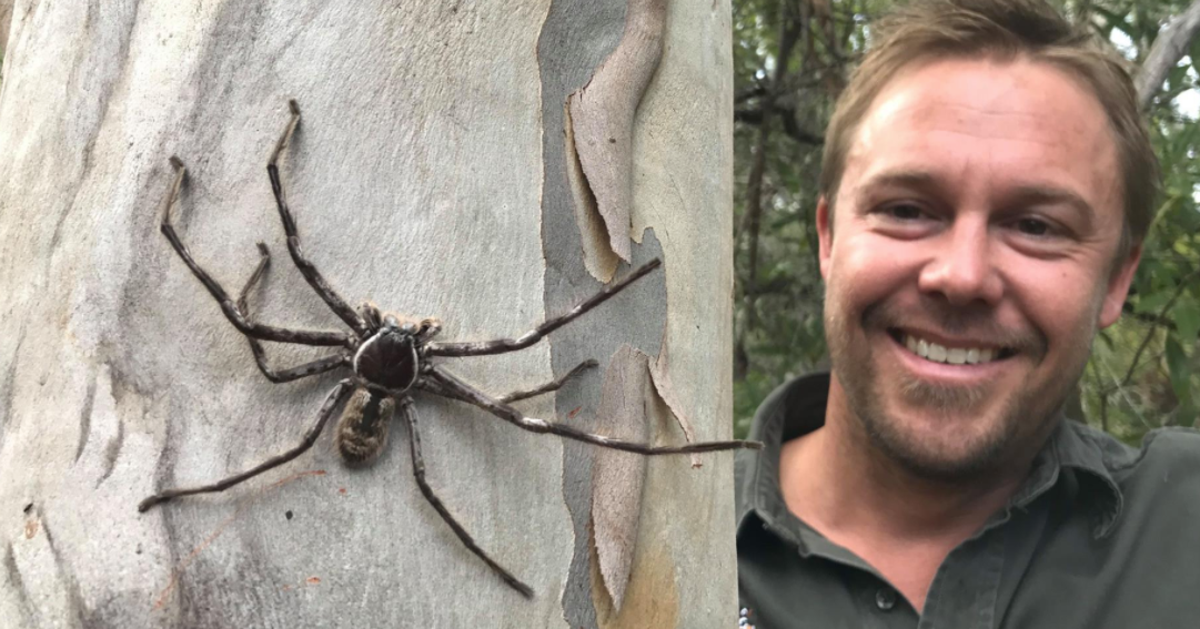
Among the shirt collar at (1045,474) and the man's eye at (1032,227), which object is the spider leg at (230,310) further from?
the man's eye at (1032,227)

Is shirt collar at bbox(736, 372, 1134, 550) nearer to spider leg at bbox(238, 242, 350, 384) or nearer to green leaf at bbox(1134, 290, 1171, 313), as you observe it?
green leaf at bbox(1134, 290, 1171, 313)

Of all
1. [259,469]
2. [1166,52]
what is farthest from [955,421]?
[259,469]

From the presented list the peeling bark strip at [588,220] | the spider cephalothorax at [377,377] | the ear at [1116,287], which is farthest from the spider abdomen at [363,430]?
the ear at [1116,287]

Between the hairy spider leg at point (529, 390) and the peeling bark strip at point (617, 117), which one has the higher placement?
the peeling bark strip at point (617, 117)

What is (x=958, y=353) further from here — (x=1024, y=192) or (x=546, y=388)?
(x=546, y=388)

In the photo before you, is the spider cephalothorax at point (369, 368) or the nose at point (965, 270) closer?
the spider cephalothorax at point (369, 368)

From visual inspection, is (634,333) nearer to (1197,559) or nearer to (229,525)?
(229,525)

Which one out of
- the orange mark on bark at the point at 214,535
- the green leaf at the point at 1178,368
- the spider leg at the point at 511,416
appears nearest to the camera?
the orange mark on bark at the point at 214,535

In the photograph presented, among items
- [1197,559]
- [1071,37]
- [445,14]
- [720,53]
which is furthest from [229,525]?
[1071,37]
